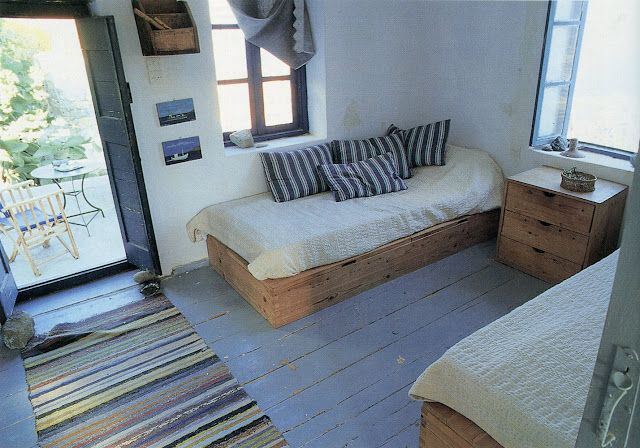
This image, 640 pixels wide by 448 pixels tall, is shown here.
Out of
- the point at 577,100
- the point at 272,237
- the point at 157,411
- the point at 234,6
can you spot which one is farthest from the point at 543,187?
the point at 157,411

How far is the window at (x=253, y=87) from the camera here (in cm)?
356

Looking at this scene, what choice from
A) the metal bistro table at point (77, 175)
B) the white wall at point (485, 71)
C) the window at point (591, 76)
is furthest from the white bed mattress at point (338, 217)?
the metal bistro table at point (77, 175)

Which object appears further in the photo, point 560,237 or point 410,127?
point 410,127

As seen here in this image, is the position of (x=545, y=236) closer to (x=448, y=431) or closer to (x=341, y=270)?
(x=341, y=270)

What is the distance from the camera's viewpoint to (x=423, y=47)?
4.27 metres

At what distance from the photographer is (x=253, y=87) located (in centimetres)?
377

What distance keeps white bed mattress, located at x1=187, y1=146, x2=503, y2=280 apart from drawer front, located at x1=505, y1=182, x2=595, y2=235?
14.3 inches

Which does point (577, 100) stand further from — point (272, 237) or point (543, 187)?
point (272, 237)

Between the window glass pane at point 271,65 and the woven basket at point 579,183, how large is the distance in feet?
7.49

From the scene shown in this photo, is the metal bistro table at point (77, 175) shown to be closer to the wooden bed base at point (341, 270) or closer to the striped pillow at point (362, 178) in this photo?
the wooden bed base at point (341, 270)

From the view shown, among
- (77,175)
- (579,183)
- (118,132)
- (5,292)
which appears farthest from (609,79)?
(77,175)

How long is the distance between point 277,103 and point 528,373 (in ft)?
9.85

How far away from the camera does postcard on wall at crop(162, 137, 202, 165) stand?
3283 mm

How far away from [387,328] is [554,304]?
105 cm
